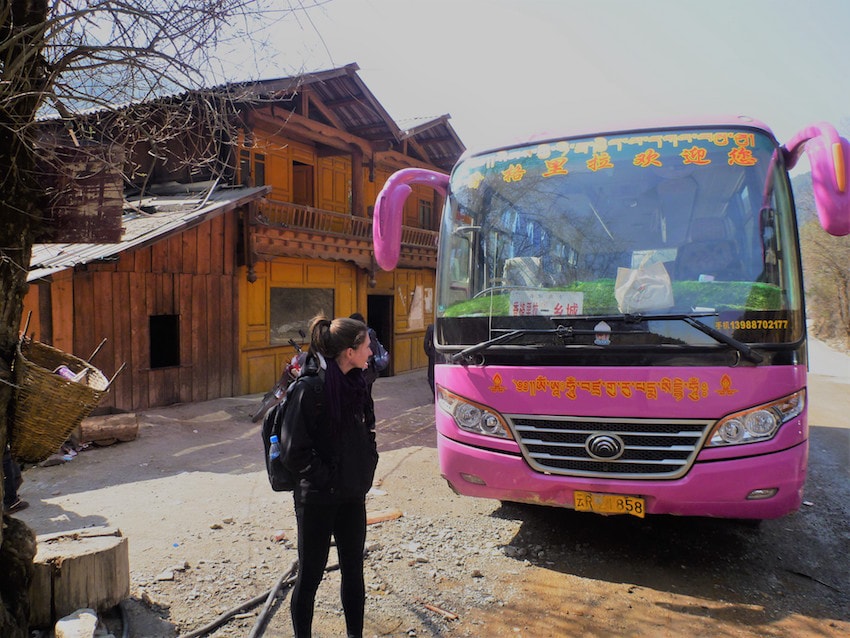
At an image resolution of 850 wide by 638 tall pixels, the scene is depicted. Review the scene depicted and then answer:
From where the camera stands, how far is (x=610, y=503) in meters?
3.49

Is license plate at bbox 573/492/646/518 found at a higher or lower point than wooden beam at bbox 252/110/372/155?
lower

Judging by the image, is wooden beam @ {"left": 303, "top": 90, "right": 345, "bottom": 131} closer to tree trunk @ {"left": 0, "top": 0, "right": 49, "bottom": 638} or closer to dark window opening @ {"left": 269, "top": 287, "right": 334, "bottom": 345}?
dark window opening @ {"left": 269, "top": 287, "right": 334, "bottom": 345}

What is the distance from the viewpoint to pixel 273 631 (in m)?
3.07

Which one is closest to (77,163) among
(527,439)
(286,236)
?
(527,439)

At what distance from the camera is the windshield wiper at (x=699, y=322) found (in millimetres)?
3289

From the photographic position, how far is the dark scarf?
2668mm

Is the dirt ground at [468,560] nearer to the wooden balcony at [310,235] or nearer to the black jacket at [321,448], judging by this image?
the black jacket at [321,448]

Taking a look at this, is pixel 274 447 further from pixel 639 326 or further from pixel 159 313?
pixel 159 313

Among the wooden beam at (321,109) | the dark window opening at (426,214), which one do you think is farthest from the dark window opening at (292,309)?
Answer: the dark window opening at (426,214)

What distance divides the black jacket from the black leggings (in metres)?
0.11

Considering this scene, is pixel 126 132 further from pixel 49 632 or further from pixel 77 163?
pixel 49 632

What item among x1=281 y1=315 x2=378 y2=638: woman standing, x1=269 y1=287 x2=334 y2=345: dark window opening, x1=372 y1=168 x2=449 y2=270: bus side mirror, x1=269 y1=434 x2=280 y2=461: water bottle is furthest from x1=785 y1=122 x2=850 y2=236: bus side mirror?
x1=269 y1=287 x2=334 y2=345: dark window opening

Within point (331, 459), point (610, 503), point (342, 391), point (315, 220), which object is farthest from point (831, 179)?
point (315, 220)

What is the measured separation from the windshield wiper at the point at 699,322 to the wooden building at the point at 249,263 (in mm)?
4727
